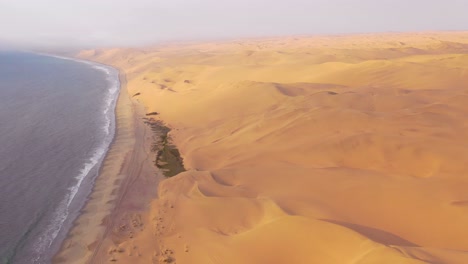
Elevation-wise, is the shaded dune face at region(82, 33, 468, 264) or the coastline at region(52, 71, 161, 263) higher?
the shaded dune face at region(82, 33, 468, 264)

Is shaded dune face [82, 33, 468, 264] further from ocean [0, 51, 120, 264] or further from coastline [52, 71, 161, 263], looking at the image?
ocean [0, 51, 120, 264]

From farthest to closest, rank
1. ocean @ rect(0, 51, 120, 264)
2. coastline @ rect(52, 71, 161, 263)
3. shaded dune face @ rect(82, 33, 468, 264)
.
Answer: ocean @ rect(0, 51, 120, 264) → coastline @ rect(52, 71, 161, 263) → shaded dune face @ rect(82, 33, 468, 264)

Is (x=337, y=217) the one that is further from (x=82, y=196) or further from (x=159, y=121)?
(x=159, y=121)

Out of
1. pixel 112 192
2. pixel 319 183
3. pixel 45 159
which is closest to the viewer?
pixel 319 183

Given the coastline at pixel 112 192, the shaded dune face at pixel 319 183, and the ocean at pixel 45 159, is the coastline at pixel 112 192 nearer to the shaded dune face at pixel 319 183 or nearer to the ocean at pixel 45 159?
the ocean at pixel 45 159

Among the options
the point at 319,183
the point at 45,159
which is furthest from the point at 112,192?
the point at 319,183

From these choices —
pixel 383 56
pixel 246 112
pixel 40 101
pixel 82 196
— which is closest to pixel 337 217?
pixel 82 196

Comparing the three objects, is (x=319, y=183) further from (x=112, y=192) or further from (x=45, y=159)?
(x=45, y=159)

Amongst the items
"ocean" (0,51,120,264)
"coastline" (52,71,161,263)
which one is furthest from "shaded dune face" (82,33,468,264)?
"ocean" (0,51,120,264)
